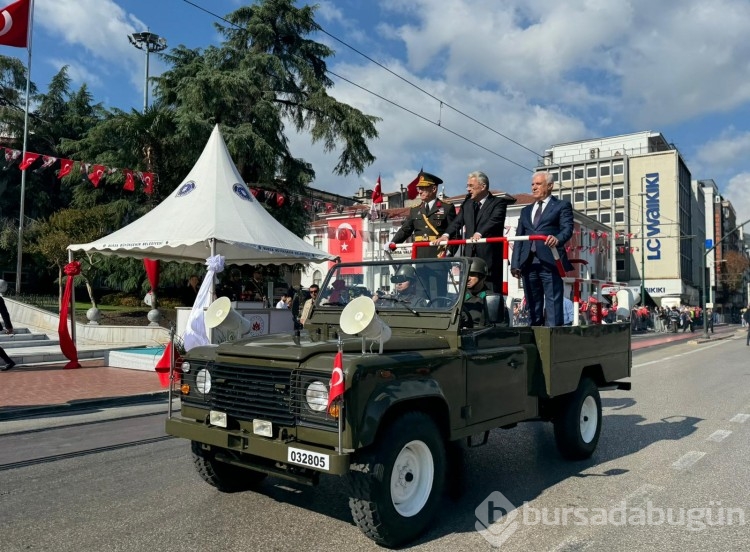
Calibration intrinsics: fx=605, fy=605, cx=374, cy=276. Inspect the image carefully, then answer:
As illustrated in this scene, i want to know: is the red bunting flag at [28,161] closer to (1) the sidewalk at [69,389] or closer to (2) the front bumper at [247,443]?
(1) the sidewalk at [69,389]

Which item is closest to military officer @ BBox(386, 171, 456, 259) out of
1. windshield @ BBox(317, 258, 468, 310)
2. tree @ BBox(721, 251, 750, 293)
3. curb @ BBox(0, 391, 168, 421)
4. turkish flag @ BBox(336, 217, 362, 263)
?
windshield @ BBox(317, 258, 468, 310)

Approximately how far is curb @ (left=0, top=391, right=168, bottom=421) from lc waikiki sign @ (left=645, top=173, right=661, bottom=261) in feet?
244

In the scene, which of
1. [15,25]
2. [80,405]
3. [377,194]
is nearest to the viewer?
[80,405]

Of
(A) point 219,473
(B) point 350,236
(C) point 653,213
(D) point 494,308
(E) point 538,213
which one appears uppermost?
(C) point 653,213

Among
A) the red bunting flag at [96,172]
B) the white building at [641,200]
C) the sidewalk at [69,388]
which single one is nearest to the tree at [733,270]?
the white building at [641,200]

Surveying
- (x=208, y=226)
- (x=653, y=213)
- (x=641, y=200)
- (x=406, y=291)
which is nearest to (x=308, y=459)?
(x=406, y=291)

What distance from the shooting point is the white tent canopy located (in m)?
12.7

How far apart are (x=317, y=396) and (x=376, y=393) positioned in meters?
0.35

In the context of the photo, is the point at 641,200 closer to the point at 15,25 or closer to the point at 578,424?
the point at 15,25

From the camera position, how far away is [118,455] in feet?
20.6

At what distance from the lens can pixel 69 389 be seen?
10.7 meters

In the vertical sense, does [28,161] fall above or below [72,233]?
above

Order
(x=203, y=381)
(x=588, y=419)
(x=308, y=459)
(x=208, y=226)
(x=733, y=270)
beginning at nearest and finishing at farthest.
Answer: (x=308, y=459)
(x=203, y=381)
(x=588, y=419)
(x=208, y=226)
(x=733, y=270)

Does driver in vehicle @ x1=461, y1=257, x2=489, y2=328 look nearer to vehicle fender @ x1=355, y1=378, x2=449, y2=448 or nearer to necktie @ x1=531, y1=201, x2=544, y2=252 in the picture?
vehicle fender @ x1=355, y1=378, x2=449, y2=448
